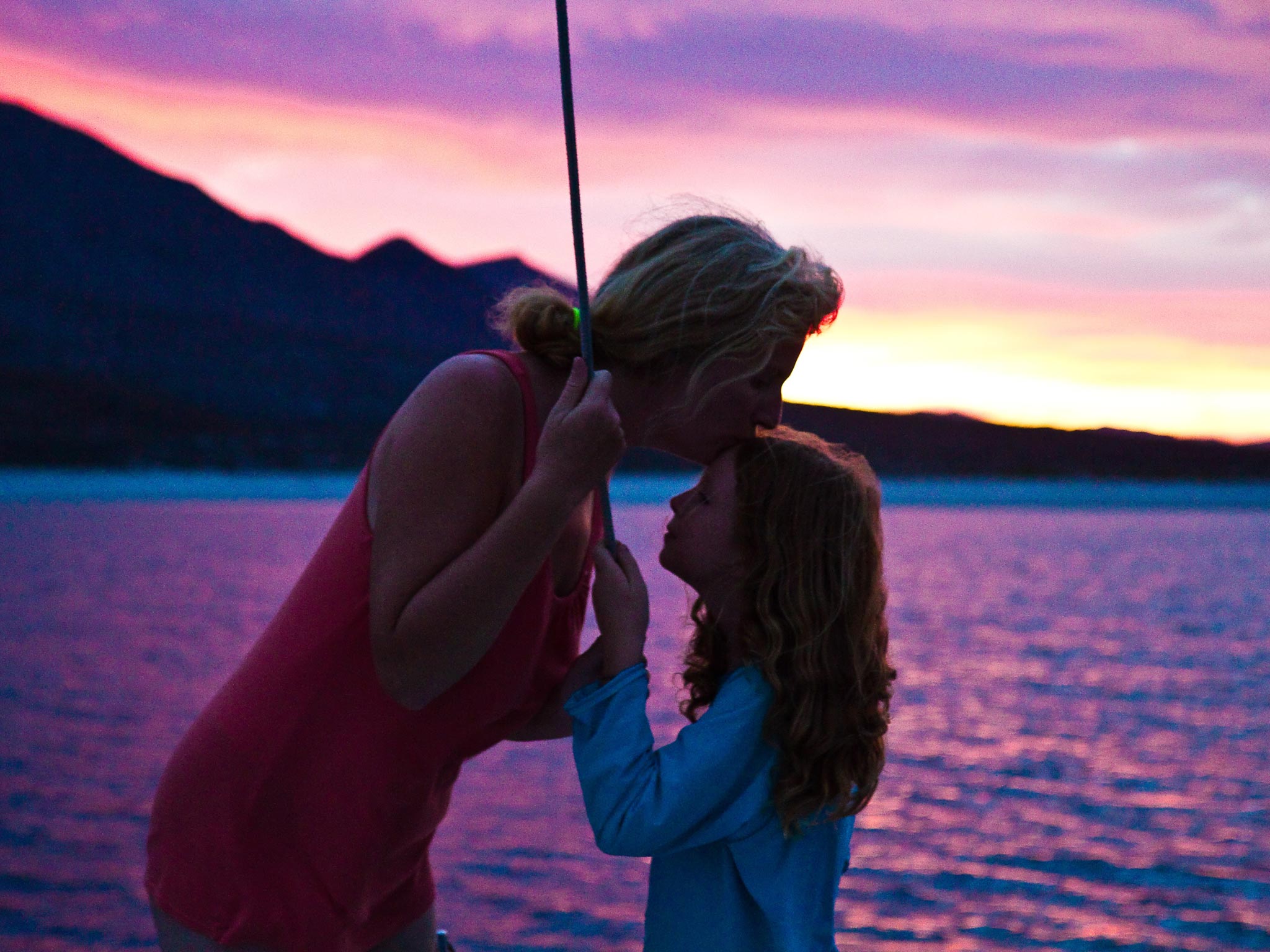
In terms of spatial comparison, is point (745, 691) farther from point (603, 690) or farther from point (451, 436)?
point (451, 436)

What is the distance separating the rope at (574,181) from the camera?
53.4 inches

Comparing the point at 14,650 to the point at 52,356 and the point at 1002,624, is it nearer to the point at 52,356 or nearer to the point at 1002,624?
the point at 1002,624

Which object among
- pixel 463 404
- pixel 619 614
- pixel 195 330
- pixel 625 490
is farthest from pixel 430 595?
pixel 195 330

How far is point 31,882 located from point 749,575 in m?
4.11

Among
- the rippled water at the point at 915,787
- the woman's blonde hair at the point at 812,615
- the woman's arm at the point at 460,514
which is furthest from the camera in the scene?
the rippled water at the point at 915,787

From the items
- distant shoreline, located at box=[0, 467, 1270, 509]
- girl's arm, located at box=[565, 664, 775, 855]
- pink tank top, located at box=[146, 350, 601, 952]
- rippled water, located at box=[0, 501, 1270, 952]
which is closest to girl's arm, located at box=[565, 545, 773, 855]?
girl's arm, located at box=[565, 664, 775, 855]

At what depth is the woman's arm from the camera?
128 centimetres

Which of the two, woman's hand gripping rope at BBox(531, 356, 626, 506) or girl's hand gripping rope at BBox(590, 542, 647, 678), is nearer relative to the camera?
woman's hand gripping rope at BBox(531, 356, 626, 506)

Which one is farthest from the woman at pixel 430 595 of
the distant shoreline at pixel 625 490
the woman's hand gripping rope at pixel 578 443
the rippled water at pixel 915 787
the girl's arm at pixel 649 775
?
the distant shoreline at pixel 625 490

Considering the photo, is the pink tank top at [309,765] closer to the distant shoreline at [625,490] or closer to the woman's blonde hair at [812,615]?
the woman's blonde hair at [812,615]

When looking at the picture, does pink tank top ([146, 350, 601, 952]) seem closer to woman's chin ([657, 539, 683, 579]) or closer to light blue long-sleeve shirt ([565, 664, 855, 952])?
light blue long-sleeve shirt ([565, 664, 855, 952])

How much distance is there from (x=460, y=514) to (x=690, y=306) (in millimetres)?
353

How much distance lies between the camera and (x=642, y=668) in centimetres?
153

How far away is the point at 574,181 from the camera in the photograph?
1394mm
